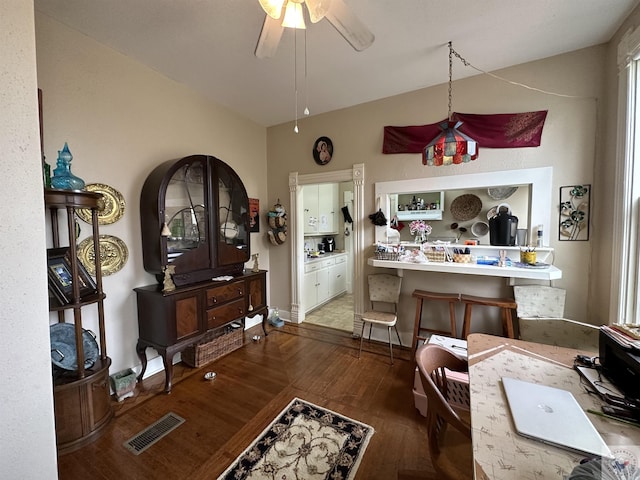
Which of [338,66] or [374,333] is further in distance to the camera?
[374,333]

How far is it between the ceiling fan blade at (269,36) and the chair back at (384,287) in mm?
2290

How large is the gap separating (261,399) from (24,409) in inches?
54.6

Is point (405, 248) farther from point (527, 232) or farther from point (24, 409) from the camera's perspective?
point (24, 409)

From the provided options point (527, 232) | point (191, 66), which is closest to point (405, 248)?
point (527, 232)

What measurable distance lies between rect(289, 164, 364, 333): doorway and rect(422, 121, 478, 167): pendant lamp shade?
1183mm

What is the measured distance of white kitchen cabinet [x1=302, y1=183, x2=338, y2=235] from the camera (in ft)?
14.6

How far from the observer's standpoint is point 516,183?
90.6 inches

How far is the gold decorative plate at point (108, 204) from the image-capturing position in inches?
77.9

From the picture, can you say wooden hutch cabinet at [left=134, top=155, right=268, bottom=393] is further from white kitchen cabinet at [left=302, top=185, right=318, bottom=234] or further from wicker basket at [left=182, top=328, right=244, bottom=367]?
white kitchen cabinet at [left=302, top=185, right=318, bottom=234]

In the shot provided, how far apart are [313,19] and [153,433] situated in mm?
2644

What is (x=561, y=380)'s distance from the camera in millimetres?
1095

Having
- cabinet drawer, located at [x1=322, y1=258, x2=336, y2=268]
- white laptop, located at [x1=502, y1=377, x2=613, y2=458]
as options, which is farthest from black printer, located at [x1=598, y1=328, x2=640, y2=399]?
cabinet drawer, located at [x1=322, y1=258, x2=336, y2=268]

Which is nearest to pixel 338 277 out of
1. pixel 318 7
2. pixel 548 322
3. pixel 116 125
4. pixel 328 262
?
pixel 328 262

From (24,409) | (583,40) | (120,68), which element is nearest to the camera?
(24,409)
